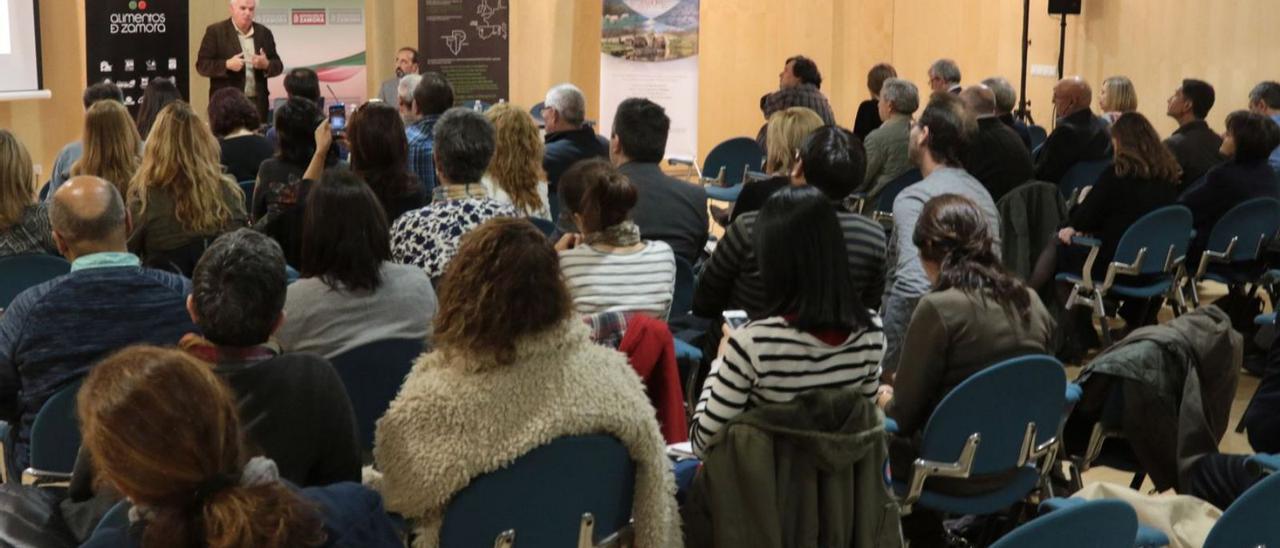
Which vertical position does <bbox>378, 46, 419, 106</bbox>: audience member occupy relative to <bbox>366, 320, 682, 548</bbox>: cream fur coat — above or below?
above

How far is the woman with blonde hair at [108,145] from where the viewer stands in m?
5.95

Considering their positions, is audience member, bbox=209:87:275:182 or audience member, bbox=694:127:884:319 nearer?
audience member, bbox=694:127:884:319

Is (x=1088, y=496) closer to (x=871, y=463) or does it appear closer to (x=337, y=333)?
(x=871, y=463)

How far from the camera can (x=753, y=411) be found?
3.06 meters

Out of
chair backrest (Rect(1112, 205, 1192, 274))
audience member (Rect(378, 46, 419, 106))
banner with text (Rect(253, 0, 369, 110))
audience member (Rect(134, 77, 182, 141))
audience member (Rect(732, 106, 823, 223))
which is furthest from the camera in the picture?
banner with text (Rect(253, 0, 369, 110))

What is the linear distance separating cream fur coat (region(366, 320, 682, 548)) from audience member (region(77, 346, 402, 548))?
0.72 meters

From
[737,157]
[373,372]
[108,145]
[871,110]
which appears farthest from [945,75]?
[373,372]

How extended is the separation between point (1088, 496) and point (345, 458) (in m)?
1.77

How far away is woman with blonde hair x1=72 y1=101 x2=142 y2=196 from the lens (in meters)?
5.95

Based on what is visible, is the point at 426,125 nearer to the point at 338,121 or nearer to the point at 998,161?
the point at 338,121

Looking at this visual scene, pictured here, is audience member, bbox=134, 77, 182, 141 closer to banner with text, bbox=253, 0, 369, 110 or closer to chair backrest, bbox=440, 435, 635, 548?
banner with text, bbox=253, 0, 369, 110

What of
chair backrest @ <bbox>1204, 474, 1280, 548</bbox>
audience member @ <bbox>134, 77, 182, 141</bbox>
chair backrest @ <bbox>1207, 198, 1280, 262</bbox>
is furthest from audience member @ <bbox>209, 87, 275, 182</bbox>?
chair backrest @ <bbox>1204, 474, 1280, 548</bbox>

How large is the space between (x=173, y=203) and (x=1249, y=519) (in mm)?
4122

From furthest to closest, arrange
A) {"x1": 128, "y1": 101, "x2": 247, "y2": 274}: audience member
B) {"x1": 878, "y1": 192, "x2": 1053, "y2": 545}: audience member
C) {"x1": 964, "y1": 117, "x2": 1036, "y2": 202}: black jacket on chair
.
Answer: {"x1": 964, "y1": 117, "x2": 1036, "y2": 202}: black jacket on chair
{"x1": 128, "y1": 101, "x2": 247, "y2": 274}: audience member
{"x1": 878, "y1": 192, "x2": 1053, "y2": 545}: audience member
